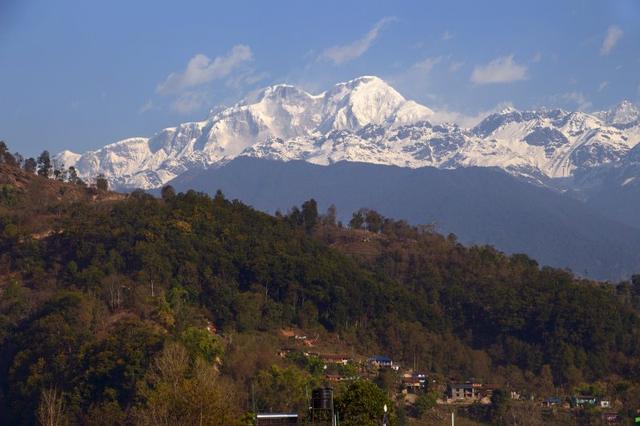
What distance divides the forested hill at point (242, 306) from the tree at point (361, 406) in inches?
366

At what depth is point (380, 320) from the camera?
209ft

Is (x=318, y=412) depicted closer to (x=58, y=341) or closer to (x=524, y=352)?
(x=58, y=341)

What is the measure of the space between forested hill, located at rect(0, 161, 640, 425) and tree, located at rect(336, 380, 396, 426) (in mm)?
9296

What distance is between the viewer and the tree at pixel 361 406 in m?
36.7

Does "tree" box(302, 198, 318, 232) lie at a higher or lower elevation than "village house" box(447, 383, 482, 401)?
higher

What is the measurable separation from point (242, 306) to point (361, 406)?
23.7 metres

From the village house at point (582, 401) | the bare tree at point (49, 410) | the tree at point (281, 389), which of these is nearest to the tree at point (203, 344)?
the tree at point (281, 389)

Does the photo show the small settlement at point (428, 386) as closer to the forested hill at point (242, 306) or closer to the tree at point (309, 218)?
the forested hill at point (242, 306)

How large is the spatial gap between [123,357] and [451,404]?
623 inches

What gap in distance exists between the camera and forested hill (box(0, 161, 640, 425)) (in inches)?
1961

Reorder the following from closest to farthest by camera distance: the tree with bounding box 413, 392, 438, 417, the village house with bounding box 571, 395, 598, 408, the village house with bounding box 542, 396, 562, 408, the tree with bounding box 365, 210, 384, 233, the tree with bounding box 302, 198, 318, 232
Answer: the tree with bounding box 413, 392, 438, 417 < the village house with bounding box 571, 395, 598, 408 < the village house with bounding box 542, 396, 562, 408 < the tree with bounding box 302, 198, 318, 232 < the tree with bounding box 365, 210, 384, 233

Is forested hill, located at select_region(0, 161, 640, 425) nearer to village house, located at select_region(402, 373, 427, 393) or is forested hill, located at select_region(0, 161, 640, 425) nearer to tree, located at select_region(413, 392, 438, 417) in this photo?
village house, located at select_region(402, 373, 427, 393)

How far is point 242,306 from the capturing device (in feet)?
198

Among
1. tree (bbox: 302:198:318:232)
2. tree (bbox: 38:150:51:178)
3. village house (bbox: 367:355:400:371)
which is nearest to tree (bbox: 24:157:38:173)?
tree (bbox: 38:150:51:178)
